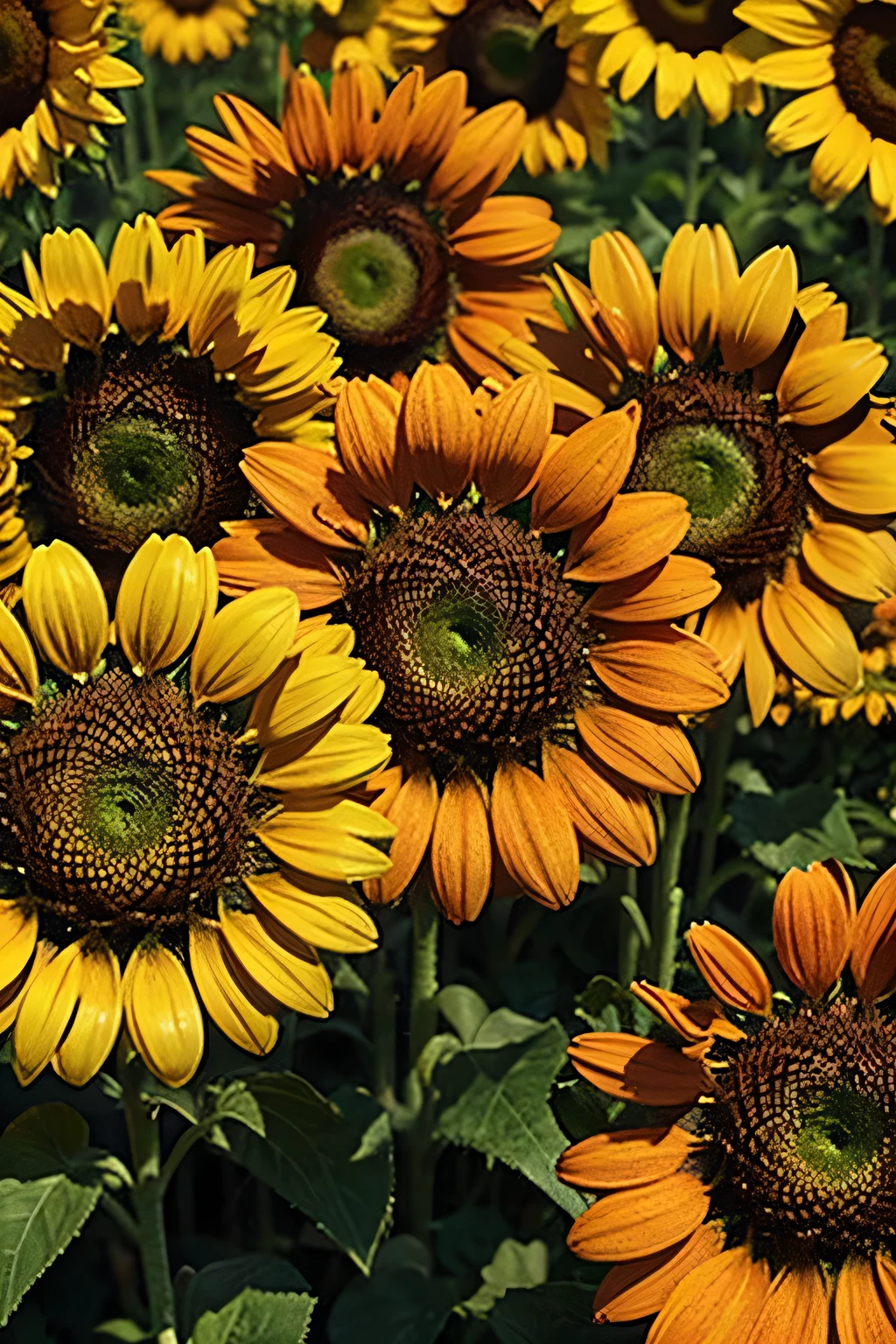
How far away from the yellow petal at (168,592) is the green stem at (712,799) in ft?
2.24

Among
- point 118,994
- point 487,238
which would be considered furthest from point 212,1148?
point 487,238

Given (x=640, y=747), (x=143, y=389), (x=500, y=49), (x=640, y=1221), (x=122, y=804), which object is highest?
(x=500, y=49)

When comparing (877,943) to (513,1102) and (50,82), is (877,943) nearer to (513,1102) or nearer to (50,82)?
(513,1102)

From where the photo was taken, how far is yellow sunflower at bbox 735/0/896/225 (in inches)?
64.3

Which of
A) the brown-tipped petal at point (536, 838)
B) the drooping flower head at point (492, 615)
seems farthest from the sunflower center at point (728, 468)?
the brown-tipped petal at point (536, 838)

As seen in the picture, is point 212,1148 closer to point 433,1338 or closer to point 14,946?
point 433,1338

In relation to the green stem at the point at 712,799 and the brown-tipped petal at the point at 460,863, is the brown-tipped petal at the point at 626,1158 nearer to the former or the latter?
the brown-tipped petal at the point at 460,863

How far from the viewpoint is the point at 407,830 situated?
1.16 metres

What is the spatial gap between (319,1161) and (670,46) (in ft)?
4.36

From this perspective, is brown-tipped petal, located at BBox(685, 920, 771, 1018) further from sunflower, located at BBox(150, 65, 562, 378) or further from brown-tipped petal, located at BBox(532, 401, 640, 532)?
sunflower, located at BBox(150, 65, 562, 378)

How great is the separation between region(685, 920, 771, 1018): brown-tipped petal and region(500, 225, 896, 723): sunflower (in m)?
0.24

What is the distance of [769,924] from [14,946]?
100 cm

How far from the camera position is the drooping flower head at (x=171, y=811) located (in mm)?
1063

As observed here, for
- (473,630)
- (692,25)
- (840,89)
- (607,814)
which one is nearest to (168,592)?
(473,630)
